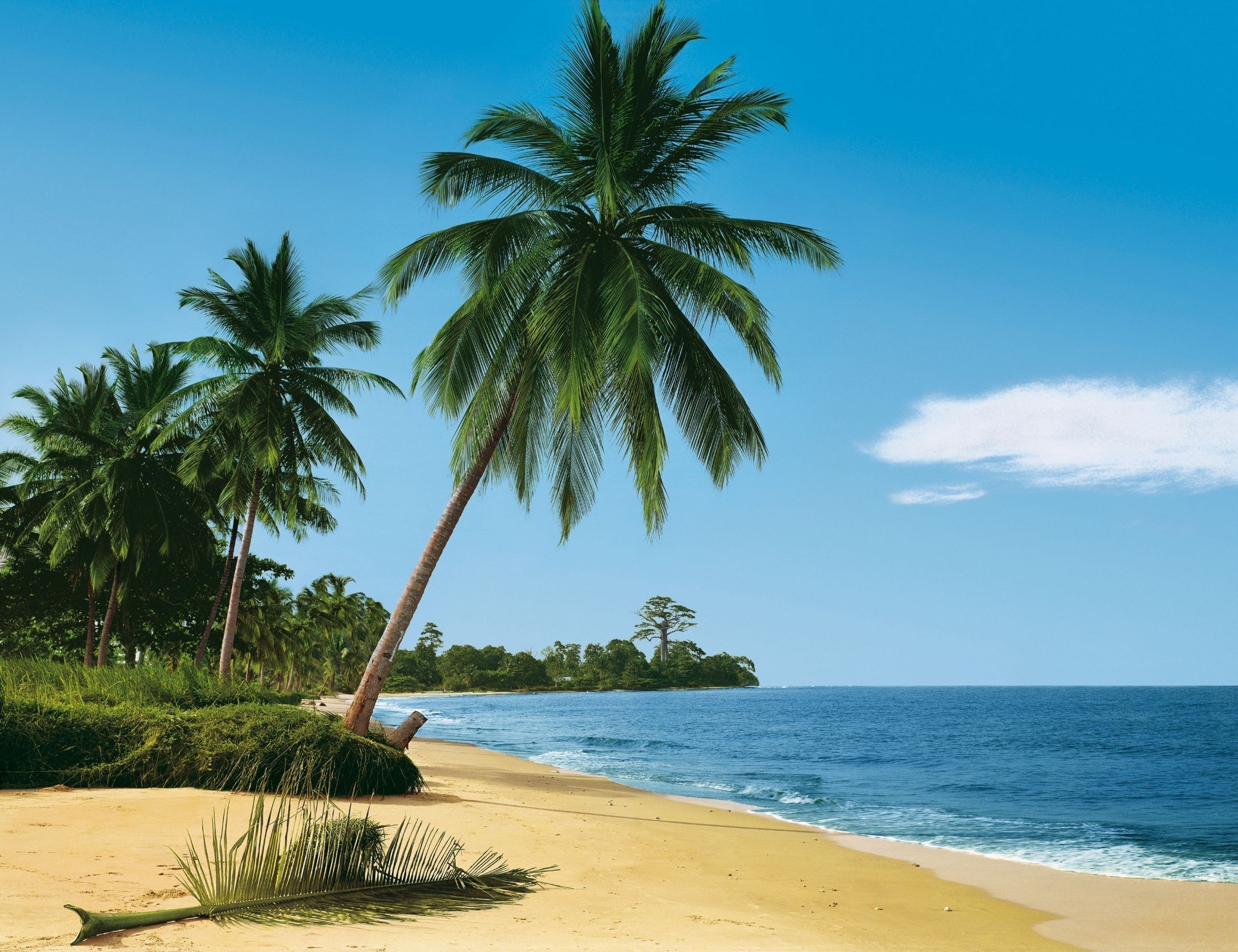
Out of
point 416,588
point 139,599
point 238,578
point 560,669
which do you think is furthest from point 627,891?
point 560,669

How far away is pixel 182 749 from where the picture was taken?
39.9ft

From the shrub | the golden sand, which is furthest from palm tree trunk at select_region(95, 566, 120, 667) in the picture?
the shrub

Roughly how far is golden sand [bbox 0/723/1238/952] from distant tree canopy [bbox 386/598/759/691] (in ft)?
349

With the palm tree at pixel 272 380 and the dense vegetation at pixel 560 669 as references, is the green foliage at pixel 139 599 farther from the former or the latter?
the dense vegetation at pixel 560 669

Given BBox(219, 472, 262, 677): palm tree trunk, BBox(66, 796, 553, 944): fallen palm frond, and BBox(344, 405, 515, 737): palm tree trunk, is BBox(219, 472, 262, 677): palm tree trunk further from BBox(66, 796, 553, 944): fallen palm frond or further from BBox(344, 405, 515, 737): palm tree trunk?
BBox(66, 796, 553, 944): fallen palm frond

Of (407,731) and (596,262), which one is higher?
(596,262)

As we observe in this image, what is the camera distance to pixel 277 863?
498cm

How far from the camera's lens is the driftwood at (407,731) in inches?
563

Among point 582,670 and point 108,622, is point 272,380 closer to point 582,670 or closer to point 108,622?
point 108,622

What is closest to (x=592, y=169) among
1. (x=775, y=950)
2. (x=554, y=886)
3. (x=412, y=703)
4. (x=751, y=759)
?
(x=554, y=886)

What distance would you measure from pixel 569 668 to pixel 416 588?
12569 cm

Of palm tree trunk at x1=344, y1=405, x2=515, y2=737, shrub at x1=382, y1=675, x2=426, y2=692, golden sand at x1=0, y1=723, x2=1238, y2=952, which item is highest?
palm tree trunk at x1=344, y1=405, x2=515, y2=737

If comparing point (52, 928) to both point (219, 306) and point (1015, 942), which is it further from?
point (219, 306)

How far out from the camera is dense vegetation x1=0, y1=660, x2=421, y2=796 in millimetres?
11633
